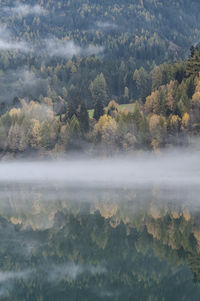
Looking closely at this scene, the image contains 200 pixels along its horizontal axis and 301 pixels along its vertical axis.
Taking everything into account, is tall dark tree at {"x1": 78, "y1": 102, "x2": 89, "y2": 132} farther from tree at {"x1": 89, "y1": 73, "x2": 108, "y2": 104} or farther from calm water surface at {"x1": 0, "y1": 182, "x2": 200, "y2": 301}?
calm water surface at {"x1": 0, "y1": 182, "x2": 200, "y2": 301}

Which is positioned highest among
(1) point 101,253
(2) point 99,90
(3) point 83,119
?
(1) point 101,253

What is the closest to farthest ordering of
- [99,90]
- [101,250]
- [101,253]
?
[101,253]
[101,250]
[99,90]

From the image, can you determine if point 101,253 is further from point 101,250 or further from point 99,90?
point 99,90

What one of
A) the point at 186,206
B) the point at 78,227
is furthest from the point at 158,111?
the point at 78,227

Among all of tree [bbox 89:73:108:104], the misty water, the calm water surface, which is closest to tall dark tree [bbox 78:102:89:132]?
tree [bbox 89:73:108:104]

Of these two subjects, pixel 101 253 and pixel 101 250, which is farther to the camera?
pixel 101 250

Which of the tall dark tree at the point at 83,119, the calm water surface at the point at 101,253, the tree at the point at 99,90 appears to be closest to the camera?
the calm water surface at the point at 101,253

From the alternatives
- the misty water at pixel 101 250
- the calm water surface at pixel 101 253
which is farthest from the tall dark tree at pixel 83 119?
the calm water surface at pixel 101 253

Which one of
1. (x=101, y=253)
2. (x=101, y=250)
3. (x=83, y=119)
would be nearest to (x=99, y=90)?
(x=83, y=119)

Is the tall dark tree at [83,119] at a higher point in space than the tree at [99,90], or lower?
higher

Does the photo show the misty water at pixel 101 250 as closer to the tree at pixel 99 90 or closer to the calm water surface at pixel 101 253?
the calm water surface at pixel 101 253

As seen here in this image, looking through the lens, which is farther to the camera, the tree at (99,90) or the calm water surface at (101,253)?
the tree at (99,90)

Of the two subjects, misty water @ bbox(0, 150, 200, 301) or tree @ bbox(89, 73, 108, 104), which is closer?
misty water @ bbox(0, 150, 200, 301)

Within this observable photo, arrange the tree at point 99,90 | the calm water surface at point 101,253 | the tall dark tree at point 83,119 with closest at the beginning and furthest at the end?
the calm water surface at point 101,253, the tall dark tree at point 83,119, the tree at point 99,90
